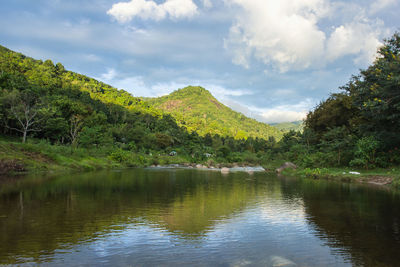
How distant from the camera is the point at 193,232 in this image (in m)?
7.93

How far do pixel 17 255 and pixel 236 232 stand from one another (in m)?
5.38

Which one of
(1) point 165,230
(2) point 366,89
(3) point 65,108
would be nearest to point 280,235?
(1) point 165,230

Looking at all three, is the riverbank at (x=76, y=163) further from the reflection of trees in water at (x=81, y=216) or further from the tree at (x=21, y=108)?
the reflection of trees in water at (x=81, y=216)

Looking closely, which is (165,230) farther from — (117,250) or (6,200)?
(6,200)

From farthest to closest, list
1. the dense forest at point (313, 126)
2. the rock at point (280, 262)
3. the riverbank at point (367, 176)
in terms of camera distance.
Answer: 1. the dense forest at point (313, 126)
2. the riverbank at point (367, 176)
3. the rock at point (280, 262)

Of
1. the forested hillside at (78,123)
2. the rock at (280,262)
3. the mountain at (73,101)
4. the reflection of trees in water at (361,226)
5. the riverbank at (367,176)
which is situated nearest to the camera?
the rock at (280,262)

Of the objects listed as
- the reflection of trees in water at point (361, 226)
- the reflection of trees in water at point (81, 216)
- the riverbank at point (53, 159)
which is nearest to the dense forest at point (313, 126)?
the riverbank at point (53, 159)

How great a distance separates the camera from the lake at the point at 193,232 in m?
5.86

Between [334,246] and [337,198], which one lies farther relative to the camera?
[337,198]

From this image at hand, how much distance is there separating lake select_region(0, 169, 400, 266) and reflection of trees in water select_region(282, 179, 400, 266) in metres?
0.02

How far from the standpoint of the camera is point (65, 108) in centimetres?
5662

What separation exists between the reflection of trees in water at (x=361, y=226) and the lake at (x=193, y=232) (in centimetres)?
2

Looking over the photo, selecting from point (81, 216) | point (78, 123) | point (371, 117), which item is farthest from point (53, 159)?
point (371, 117)

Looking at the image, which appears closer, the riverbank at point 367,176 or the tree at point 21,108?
the riverbank at point 367,176
